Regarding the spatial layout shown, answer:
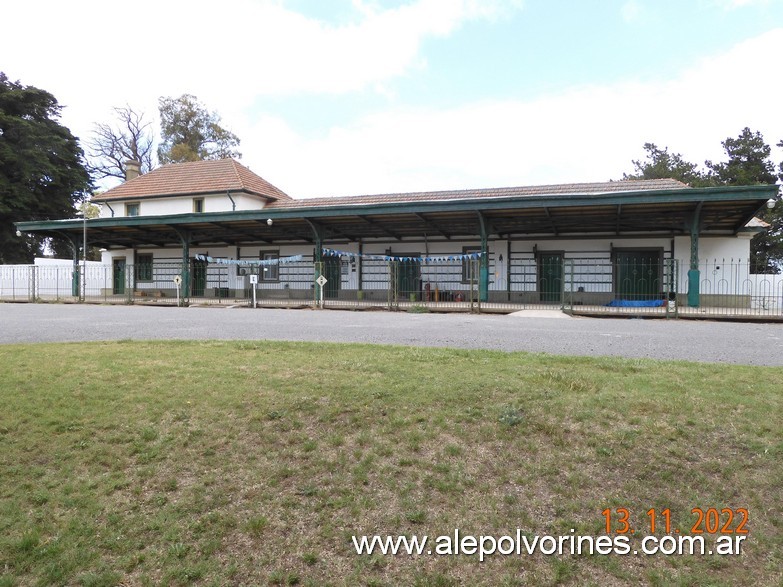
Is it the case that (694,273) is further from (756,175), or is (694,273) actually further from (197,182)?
(197,182)

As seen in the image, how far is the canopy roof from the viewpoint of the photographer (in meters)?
17.8

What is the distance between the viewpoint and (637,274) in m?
22.2

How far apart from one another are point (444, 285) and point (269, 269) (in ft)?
31.4

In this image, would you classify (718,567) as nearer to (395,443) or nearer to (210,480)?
(395,443)

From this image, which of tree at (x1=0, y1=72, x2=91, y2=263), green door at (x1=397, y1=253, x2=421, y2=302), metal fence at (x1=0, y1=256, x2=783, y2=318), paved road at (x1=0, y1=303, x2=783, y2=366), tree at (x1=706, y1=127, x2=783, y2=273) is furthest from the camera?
tree at (x1=0, y1=72, x2=91, y2=263)

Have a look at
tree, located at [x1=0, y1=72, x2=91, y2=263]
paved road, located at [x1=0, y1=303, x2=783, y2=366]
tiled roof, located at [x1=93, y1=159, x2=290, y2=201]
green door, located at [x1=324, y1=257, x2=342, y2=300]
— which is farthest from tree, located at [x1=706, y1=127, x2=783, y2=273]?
tree, located at [x1=0, y1=72, x2=91, y2=263]

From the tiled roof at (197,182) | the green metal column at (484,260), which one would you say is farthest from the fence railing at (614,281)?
the tiled roof at (197,182)

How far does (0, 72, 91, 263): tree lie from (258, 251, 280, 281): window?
76.0 ft

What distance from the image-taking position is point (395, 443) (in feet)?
13.0

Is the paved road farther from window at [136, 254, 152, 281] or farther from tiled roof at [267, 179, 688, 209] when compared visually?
window at [136, 254, 152, 281]

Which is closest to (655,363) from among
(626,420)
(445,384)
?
(626,420)

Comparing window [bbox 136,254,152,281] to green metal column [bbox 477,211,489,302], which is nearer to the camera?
green metal column [bbox 477,211,489,302]

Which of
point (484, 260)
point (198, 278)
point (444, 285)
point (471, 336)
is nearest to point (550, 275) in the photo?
point (484, 260)
